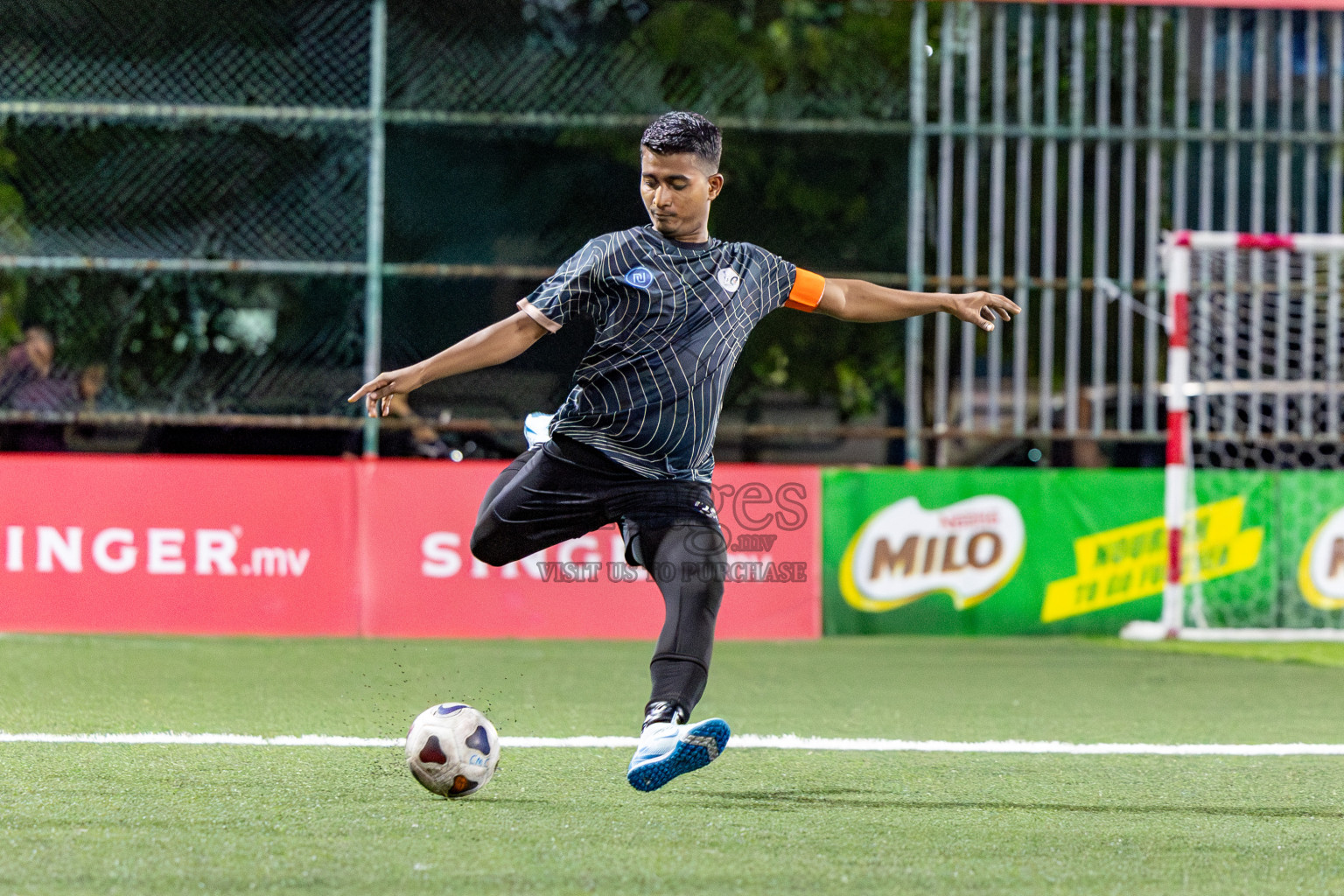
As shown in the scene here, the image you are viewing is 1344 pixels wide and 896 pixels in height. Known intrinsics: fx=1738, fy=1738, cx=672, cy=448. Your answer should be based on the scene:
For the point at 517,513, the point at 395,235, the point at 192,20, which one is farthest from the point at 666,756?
the point at 192,20

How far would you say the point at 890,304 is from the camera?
5.13m

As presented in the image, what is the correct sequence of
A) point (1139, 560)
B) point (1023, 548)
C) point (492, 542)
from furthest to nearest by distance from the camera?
point (1139, 560) < point (1023, 548) < point (492, 542)

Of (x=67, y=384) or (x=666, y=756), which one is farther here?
(x=67, y=384)

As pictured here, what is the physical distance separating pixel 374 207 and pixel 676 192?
7517mm

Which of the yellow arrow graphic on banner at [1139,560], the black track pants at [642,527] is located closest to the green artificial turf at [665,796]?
the black track pants at [642,527]

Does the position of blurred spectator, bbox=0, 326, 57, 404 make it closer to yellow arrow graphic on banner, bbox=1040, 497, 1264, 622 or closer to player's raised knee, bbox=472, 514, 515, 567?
yellow arrow graphic on banner, bbox=1040, 497, 1264, 622

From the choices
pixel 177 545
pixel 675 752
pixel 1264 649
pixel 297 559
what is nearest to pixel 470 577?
pixel 297 559

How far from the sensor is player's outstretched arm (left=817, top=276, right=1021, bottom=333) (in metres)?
5.09

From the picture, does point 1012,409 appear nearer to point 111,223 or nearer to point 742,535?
point 742,535

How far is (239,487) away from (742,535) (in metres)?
3.23

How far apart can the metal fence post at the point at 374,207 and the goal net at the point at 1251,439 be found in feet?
17.2

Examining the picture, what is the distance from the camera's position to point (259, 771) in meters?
5.01

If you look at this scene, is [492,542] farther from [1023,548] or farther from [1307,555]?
[1307,555]

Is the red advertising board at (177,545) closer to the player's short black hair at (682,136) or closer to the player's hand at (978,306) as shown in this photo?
the player's hand at (978,306)
